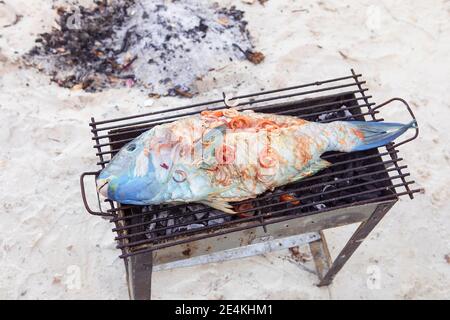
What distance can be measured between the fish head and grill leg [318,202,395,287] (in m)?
1.68

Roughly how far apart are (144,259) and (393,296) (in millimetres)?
2886

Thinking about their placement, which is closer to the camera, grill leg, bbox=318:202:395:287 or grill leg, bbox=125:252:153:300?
grill leg, bbox=125:252:153:300

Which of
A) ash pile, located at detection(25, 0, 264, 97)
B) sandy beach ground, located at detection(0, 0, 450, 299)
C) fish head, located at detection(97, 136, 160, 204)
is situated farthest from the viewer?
ash pile, located at detection(25, 0, 264, 97)

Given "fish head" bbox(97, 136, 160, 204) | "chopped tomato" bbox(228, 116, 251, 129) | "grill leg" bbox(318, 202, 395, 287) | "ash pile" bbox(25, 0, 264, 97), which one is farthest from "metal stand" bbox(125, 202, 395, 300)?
"ash pile" bbox(25, 0, 264, 97)

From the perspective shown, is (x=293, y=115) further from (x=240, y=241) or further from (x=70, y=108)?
(x=70, y=108)

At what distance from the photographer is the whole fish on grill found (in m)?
3.06

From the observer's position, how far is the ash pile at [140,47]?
5609 mm

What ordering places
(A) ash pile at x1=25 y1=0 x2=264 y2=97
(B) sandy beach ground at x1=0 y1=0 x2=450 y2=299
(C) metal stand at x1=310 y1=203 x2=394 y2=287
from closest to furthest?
(C) metal stand at x1=310 y1=203 x2=394 y2=287, (B) sandy beach ground at x1=0 y1=0 x2=450 y2=299, (A) ash pile at x1=25 y1=0 x2=264 y2=97

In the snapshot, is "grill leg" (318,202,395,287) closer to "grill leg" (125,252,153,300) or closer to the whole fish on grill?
the whole fish on grill

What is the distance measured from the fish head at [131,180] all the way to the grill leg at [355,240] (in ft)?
5.53

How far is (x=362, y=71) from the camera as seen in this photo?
19.3 feet

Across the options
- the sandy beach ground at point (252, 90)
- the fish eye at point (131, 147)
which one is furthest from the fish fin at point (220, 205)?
the sandy beach ground at point (252, 90)

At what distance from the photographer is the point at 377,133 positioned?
3.40 meters

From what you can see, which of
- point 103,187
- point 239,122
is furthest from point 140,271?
point 239,122
